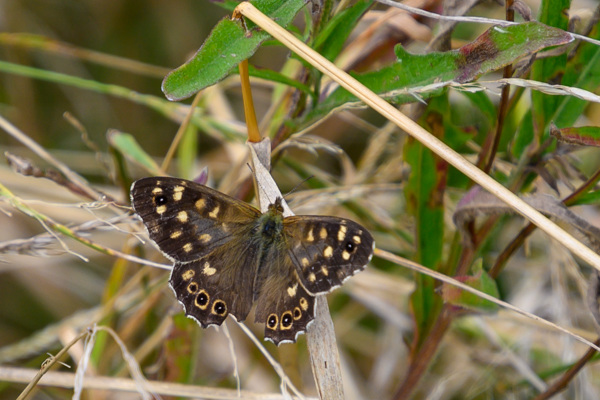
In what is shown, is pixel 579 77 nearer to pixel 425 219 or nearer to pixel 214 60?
pixel 425 219

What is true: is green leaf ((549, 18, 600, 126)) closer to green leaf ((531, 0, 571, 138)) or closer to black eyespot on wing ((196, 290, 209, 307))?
green leaf ((531, 0, 571, 138))

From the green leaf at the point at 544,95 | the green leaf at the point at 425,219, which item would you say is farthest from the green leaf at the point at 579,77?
the green leaf at the point at 425,219

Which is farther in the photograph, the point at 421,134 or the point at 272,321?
the point at 272,321

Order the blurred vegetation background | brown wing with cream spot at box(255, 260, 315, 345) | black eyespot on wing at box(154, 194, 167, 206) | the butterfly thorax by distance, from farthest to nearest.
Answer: the blurred vegetation background
the butterfly thorax
black eyespot on wing at box(154, 194, 167, 206)
brown wing with cream spot at box(255, 260, 315, 345)

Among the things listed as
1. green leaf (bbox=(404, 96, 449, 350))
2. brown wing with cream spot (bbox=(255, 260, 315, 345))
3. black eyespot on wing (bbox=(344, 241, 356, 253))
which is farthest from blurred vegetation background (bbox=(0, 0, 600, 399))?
black eyespot on wing (bbox=(344, 241, 356, 253))

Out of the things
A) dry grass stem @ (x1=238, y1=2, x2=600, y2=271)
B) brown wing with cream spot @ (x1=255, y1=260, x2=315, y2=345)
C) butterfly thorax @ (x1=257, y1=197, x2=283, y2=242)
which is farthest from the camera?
butterfly thorax @ (x1=257, y1=197, x2=283, y2=242)

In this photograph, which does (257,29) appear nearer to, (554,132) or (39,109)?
(554,132)

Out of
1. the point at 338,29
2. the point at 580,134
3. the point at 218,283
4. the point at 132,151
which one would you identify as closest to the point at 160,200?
the point at 218,283

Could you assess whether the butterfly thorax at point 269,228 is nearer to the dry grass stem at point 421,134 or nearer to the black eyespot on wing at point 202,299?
the black eyespot on wing at point 202,299
